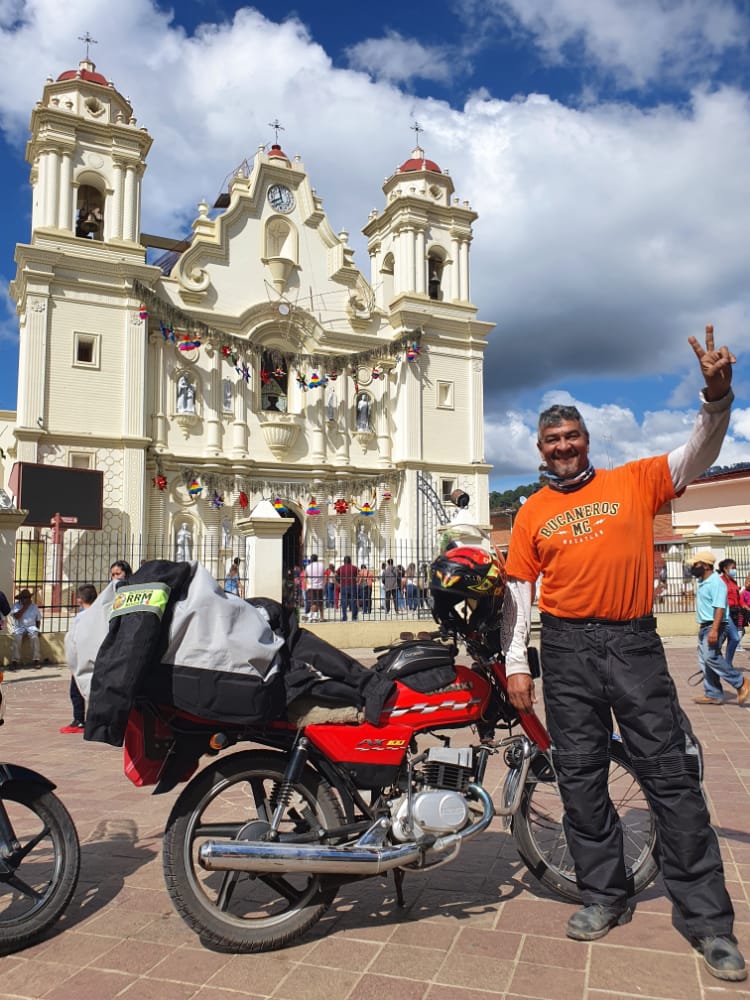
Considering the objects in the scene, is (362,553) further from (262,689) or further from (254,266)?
(262,689)

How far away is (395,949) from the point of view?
9.19 ft

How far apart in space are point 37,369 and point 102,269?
3334 millimetres

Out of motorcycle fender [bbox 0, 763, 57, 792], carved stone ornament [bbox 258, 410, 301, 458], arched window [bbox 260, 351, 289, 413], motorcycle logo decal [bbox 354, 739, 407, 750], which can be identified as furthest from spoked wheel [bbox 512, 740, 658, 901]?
arched window [bbox 260, 351, 289, 413]

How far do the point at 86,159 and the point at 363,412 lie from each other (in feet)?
35.3

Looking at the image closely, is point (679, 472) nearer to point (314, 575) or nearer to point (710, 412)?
point (710, 412)

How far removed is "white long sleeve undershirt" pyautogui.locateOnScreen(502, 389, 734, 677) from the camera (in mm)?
2793

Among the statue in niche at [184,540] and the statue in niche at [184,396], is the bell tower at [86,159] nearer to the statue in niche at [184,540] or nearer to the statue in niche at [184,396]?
the statue in niche at [184,396]

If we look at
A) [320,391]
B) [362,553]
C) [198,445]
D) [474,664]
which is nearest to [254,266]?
[320,391]

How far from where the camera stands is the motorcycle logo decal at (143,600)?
2.72m

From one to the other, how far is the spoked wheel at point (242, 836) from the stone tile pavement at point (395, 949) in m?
0.09

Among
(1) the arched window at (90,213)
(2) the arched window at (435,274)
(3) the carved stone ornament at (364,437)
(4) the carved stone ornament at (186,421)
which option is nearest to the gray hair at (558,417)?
(4) the carved stone ornament at (186,421)

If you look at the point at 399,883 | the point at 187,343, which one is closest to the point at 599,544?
the point at 399,883

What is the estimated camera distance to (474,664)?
3258 mm

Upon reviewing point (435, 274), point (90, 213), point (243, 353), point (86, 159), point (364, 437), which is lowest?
point (364, 437)
